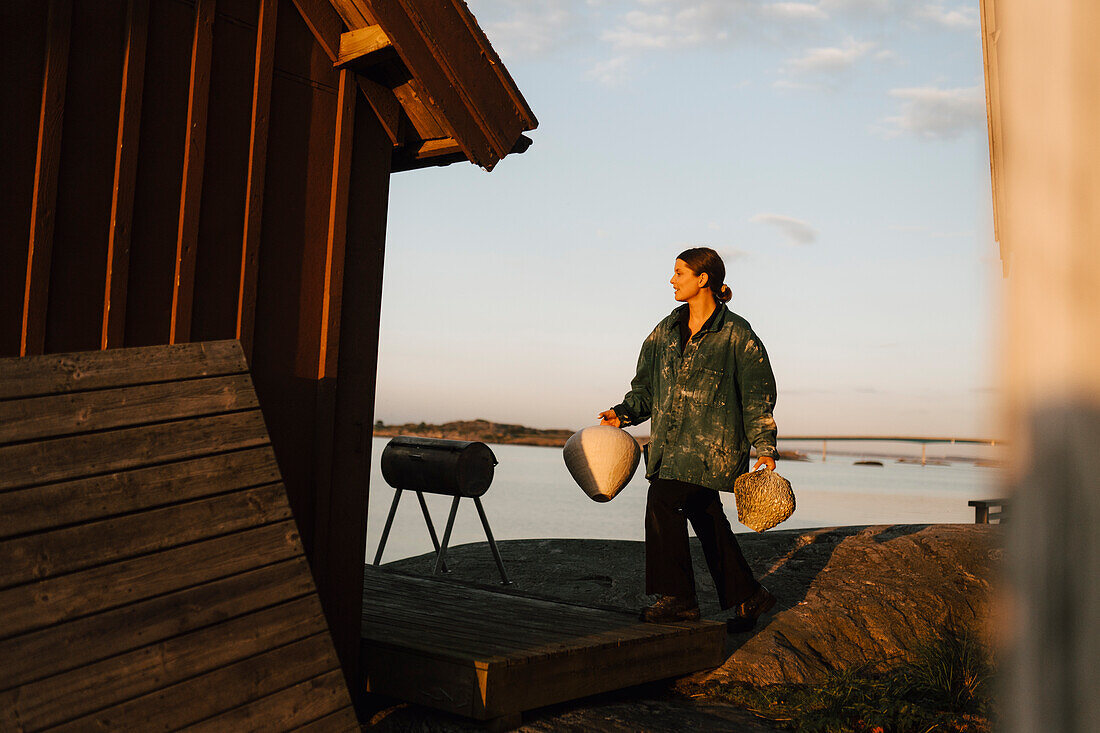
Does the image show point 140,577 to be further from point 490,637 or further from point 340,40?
point 340,40

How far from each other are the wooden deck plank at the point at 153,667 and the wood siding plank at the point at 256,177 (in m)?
1.21

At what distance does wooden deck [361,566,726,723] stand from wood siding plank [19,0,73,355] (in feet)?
6.86

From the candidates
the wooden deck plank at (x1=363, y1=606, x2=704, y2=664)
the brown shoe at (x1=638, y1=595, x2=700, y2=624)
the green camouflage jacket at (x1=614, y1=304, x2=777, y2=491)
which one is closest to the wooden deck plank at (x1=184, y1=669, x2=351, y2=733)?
the wooden deck plank at (x1=363, y1=606, x2=704, y2=664)

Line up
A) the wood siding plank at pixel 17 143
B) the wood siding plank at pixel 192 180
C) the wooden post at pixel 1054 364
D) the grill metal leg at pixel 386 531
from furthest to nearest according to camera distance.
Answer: the grill metal leg at pixel 386 531 → the wood siding plank at pixel 192 180 → the wood siding plank at pixel 17 143 → the wooden post at pixel 1054 364

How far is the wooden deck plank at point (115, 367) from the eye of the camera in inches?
119

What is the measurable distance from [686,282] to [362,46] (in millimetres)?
2270

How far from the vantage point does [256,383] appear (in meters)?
4.09

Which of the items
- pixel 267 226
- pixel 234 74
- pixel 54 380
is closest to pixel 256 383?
pixel 267 226

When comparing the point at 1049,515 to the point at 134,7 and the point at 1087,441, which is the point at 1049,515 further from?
the point at 134,7

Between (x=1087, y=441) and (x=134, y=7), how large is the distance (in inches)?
157

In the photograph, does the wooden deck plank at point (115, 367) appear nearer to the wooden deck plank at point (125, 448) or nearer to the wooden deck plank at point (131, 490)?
the wooden deck plank at point (125, 448)

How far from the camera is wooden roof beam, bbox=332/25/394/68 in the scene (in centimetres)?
420

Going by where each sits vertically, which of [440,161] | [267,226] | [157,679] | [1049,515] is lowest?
[157,679]

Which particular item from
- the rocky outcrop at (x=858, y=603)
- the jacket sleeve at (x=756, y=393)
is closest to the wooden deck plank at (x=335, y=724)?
the rocky outcrop at (x=858, y=603)
